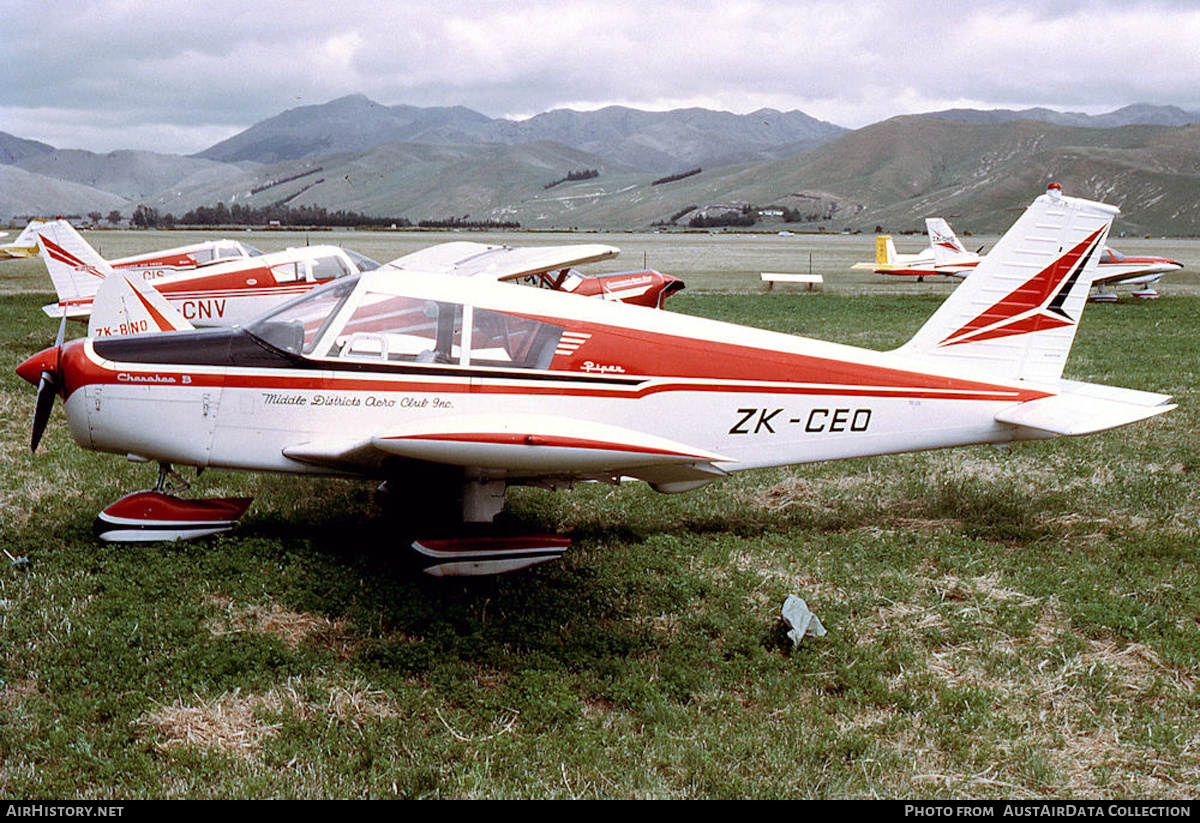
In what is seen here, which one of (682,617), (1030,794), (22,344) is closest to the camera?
(1030,794)

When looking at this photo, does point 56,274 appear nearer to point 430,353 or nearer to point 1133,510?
point 430,353

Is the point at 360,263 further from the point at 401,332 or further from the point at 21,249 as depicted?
the point at 21,249

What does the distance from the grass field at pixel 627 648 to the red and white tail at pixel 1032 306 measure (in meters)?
1.41

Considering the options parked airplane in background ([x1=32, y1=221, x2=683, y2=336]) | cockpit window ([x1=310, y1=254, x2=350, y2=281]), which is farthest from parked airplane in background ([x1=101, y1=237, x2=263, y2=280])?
cockpit window ([x1=310, y1=254, x2=350, y2=281])

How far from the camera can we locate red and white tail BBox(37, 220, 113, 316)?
618 inches

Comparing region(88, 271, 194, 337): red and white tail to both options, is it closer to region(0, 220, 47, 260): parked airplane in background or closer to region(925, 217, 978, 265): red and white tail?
region(925, 217, 978, 265): red and white tail

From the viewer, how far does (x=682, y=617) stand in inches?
203

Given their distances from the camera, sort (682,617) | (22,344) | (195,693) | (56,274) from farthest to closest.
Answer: (56,274) → (22,344) → (682,617) → (195,693)

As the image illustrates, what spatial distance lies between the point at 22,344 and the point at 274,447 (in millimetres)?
12842

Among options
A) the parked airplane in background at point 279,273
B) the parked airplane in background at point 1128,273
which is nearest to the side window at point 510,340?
the parked airplane in background at point 279,273

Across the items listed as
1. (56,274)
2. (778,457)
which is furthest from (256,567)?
(56,274)

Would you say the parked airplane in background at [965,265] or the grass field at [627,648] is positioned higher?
the parked airplane in background at [965,265]

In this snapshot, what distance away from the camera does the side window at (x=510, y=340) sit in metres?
5.23

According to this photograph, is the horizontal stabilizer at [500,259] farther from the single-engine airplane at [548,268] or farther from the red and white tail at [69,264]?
the red and white tail at [69,264]
